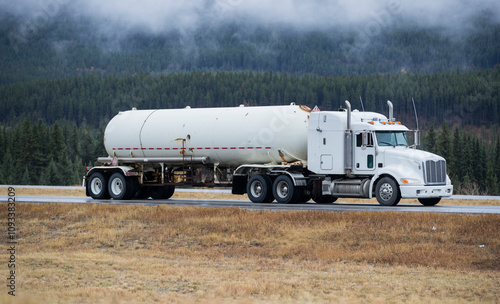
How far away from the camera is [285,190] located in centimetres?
3112

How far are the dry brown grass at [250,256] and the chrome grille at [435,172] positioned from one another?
4.57 m

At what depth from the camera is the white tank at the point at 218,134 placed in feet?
103

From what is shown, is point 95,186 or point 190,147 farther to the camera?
point 95,186

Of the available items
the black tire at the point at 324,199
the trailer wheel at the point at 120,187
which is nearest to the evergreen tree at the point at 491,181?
the black tire at the point at 324,199

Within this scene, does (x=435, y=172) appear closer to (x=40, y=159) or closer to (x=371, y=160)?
(x=371, y=160)

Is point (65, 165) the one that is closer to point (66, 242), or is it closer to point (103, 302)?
point (66, 242)

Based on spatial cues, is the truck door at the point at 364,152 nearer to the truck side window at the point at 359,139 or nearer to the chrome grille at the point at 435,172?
the truck side window at the point at 359,139

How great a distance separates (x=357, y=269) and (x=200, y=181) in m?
16.6

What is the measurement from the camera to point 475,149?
12419 centimetres

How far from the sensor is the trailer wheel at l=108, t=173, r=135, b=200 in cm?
3534

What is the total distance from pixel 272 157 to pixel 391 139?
5.13 meters

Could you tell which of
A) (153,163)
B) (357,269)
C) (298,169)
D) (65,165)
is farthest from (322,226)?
(65,165)

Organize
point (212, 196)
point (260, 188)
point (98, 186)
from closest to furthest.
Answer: point (260, 188)
point (98, 186)
point (212, 196)

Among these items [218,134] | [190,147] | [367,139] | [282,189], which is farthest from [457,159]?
[367,139]
